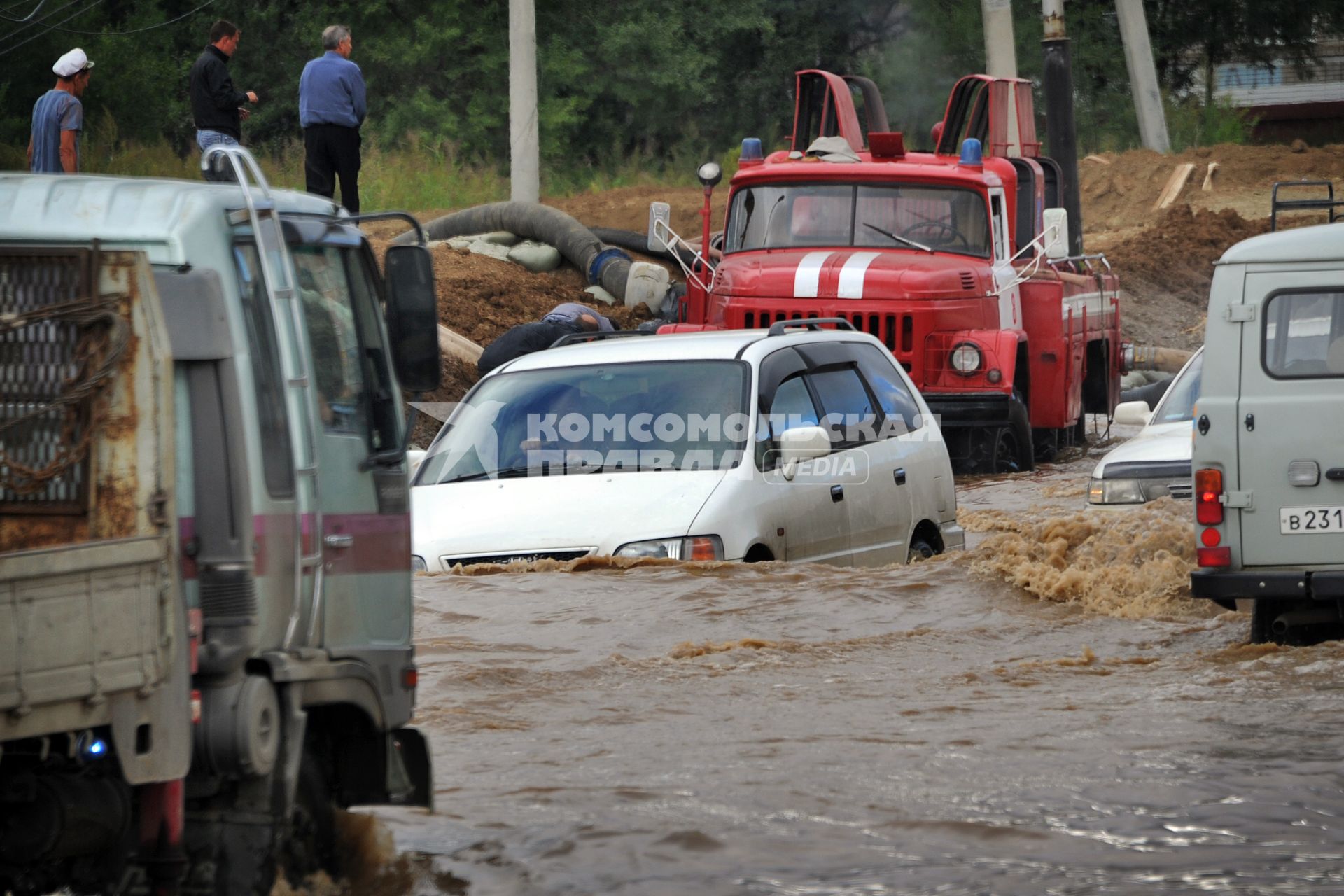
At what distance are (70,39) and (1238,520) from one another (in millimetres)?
30331

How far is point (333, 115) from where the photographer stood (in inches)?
582

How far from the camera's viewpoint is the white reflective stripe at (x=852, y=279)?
1555 centimetres

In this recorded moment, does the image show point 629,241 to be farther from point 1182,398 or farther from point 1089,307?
point 1182,398

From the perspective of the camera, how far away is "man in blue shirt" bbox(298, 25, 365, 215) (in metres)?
14.7

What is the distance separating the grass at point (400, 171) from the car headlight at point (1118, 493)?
38.6 ft

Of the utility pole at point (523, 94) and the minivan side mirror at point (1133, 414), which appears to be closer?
the minivan side mirror at point (1133, 414)

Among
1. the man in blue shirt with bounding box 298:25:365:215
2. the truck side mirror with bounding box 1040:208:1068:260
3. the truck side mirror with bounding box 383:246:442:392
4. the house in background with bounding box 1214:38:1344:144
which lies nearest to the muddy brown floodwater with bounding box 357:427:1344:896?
the truck side mirror with bounding box 383:246:442:392

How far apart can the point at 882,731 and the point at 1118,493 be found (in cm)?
381

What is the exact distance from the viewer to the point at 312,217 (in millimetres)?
5258

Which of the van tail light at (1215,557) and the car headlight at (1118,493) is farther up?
the car headlight at (1118,493)

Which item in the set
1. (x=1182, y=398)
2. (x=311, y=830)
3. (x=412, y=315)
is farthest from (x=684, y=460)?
(x=311, y=830)

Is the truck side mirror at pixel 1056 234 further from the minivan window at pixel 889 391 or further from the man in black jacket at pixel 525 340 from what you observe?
the minivan window at pixel 889 391

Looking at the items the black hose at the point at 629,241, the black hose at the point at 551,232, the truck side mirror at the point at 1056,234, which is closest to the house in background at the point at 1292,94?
the black hose at the point at 629,241

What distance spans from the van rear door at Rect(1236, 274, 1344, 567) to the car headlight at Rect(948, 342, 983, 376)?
744cm
